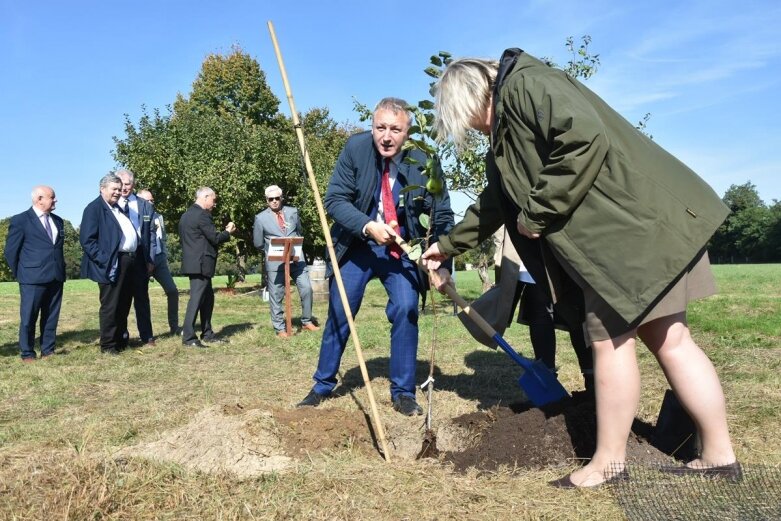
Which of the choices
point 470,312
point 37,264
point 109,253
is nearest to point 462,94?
point 470,312

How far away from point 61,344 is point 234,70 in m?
29.6

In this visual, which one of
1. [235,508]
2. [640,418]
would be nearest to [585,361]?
[640,418]

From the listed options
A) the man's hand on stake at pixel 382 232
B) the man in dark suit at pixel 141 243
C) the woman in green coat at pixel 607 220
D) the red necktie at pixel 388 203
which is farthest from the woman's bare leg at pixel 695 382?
the man in dark suit at pixel 141 243

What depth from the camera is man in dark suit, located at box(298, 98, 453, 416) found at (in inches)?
171

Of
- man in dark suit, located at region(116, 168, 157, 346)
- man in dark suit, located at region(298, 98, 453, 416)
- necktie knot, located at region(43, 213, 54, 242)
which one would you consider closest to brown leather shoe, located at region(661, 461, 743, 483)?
man in dark suit, located at region(298, 98, 453, 416)

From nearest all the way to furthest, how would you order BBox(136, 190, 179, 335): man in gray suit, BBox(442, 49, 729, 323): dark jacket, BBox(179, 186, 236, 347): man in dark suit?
BBox(442, 49, 729, 323): dark jacket → BBox(179, 186, 236, 347): man in dark suit → BBox(136, 190, 179, 335): man in gray suit

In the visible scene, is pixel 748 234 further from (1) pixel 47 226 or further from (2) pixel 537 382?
(2) pixel 537 382

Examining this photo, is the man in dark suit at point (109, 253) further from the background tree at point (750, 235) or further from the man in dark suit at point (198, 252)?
the background tree at point (750, 235)

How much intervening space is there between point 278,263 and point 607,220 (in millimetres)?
7025

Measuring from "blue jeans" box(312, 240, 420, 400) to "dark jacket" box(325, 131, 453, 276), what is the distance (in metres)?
0.16

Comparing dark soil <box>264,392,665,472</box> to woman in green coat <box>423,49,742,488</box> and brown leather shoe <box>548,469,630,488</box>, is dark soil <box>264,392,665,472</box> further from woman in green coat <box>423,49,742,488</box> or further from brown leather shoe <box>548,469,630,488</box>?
woman in green coat <box>423,49,742,488</box>

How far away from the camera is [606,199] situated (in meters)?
2.62

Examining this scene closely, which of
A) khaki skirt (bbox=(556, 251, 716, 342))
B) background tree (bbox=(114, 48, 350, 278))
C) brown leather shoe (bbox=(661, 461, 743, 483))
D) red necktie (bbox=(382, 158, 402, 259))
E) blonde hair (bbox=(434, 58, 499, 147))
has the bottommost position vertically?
brown leather shoe (bbox=(661, 461, 743, 483))

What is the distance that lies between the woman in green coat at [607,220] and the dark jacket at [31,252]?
20.8ft
